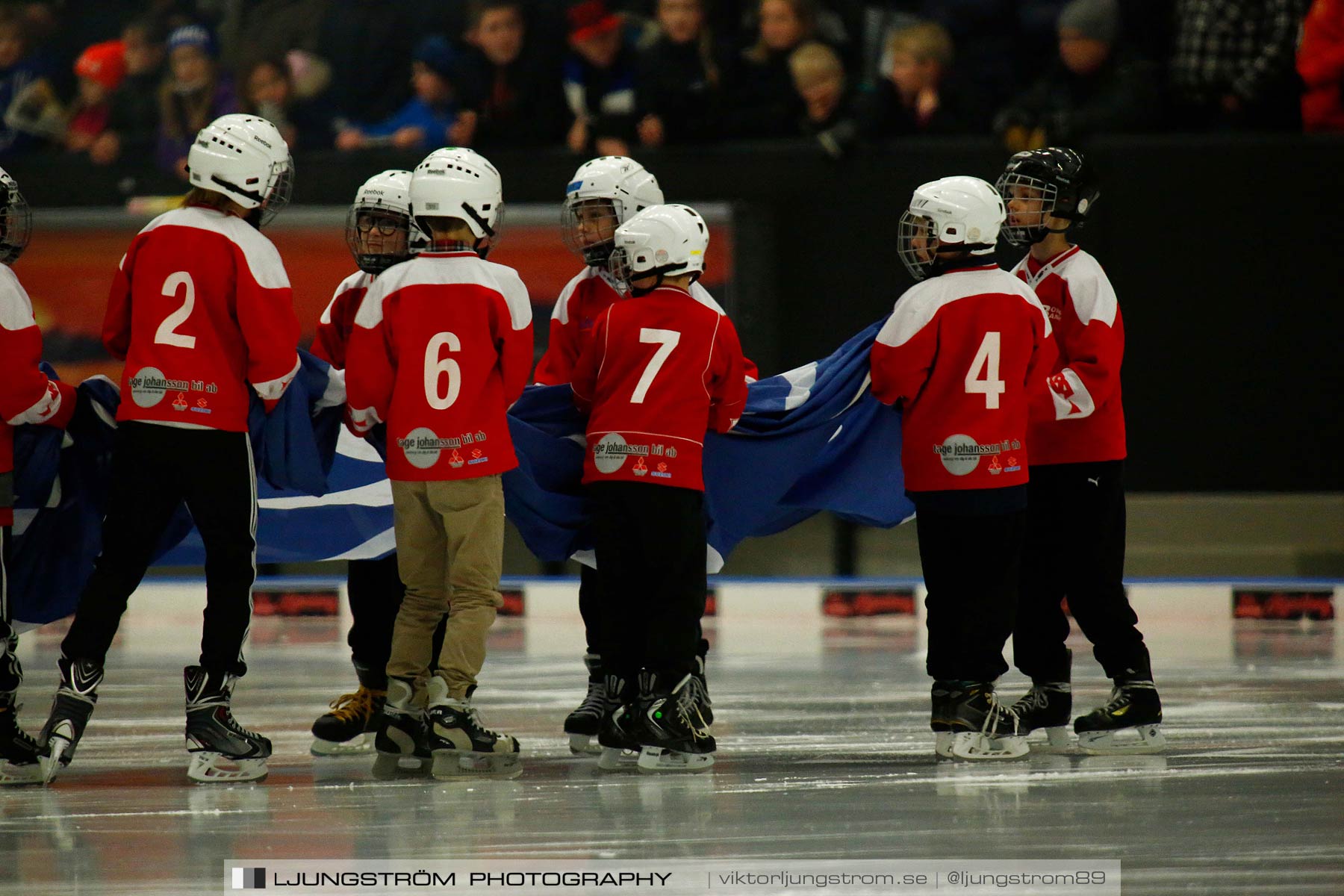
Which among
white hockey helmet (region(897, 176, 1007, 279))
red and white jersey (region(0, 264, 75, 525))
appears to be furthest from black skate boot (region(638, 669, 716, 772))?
red and white jersey (region(0, 264, 75, 525))

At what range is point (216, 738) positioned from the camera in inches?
172

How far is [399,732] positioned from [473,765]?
23 cm

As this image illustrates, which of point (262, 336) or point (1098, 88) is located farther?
point (1098, 88)

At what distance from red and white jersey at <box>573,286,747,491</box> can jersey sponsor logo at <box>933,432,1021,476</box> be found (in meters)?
0.67

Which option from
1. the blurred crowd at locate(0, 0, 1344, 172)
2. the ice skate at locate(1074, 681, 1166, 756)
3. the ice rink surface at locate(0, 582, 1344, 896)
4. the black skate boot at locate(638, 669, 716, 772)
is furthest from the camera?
the blurred crowd at locate(0, 0, 1344, 172)

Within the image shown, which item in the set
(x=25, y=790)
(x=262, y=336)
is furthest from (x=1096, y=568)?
(x=25, y=790)

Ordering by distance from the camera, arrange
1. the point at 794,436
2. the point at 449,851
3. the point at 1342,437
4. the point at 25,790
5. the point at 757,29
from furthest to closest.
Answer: the point at 757,29 → the point at 1342,437 → the point at 794,436 → the point at 25,790 → the point at 449,851

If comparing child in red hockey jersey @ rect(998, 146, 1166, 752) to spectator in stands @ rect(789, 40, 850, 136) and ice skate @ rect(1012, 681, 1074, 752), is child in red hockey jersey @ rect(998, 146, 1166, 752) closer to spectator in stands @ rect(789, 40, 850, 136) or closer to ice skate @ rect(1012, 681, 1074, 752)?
ice skate @ rect(1012, 681, 1074, 752)

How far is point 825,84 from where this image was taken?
8.52 m

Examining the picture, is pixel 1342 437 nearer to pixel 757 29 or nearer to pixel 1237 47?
pixel 1237 47

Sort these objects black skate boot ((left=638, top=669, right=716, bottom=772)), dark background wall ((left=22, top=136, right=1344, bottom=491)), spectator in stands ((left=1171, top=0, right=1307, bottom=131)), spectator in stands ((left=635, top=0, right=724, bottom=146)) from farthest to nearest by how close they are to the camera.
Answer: spectator in stands ((left=635, top=0, right=724, bottom=146)) < spectator in stands ((left=1171, top=0, right=1307, bottom=131)) < dark background wall ((left=22, top=136, right=1344, bottom=491)) < black skate boot ((left=638, top=669, right=716, bottom=772))

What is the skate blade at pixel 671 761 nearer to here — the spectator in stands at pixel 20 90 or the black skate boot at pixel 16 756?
the black skate boot at pixel 16 756

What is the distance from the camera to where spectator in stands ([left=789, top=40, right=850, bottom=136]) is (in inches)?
334

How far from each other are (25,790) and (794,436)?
2.50 metres
